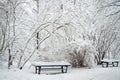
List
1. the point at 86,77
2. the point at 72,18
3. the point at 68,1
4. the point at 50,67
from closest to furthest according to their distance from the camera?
1. the point at 86,77
2. the point at 50,67
3. the point at 72,18
4. the point at 68,1

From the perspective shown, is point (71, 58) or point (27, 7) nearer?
point (27, 7)

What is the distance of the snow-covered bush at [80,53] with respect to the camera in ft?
45.3

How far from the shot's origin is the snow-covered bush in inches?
544

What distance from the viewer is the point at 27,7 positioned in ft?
45.0


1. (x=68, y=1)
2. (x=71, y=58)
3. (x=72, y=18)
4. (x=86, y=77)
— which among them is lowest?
(x=86, y=77)

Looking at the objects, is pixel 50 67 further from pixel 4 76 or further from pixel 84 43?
pixel 4 76

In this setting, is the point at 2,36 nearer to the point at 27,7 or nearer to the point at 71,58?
the point at 27,7

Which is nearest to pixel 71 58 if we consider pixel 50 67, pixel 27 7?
pixel 50 67

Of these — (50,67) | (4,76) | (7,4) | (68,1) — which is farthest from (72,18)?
(4,76)

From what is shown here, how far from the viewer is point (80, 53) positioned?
47.3 feet

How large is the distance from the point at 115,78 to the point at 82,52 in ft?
16.1

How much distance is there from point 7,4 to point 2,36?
2.11m

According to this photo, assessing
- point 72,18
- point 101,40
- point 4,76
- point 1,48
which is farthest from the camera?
point 101,40

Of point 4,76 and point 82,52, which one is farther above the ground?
point 82,52
